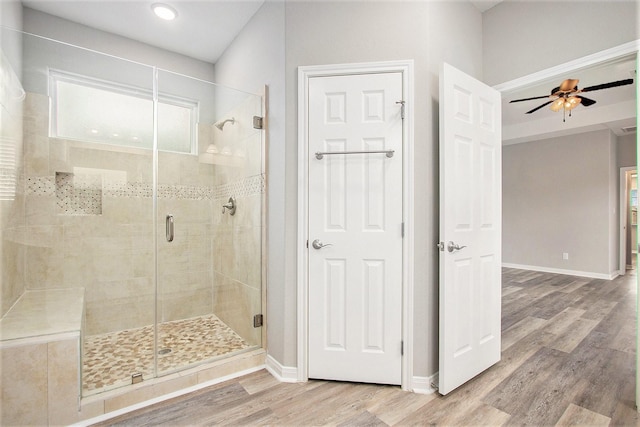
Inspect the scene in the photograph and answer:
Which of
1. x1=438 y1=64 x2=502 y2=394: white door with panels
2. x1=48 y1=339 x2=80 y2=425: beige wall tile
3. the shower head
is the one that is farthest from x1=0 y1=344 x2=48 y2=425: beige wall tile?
x1=438 y1=64 x2=502 y2=394: white door with panels

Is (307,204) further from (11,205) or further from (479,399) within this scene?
(11,205)

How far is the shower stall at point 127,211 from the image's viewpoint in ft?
6.29

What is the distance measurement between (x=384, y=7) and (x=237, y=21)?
148 cm

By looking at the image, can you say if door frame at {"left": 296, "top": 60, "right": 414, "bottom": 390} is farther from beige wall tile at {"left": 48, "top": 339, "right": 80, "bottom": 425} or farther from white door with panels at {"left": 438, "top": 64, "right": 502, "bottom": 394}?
beige wall tile at {"left": 48, "top": 339, "right": 80, "bottom": 425}

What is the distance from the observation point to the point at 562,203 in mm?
5801

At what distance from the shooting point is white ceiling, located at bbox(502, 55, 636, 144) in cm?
416

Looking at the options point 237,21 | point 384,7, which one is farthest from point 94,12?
point 384,7

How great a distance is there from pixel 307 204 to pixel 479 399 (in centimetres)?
165

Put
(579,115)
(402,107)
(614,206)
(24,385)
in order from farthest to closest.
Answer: (614,206) < (579,115) < (402,107) < (24,385)

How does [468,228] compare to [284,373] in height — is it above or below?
above

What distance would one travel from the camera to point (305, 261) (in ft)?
6.86

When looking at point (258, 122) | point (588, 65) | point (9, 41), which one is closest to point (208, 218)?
point (258, 122)

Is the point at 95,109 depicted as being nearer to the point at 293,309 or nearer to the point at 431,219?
the point at 293,309

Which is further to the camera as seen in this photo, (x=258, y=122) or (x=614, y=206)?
(x=614, y=206)
